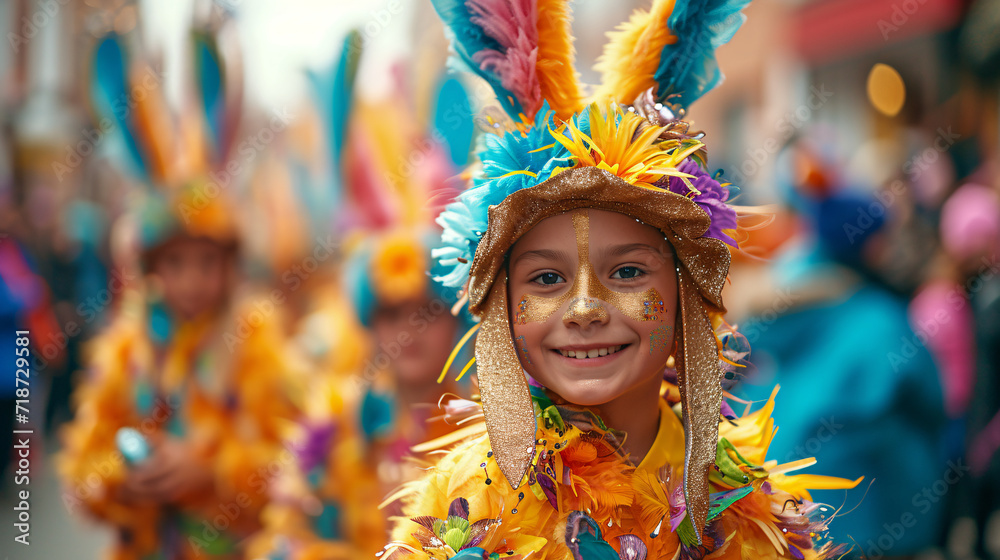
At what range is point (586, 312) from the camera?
1.54 meters

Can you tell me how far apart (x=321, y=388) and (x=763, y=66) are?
7011 mm

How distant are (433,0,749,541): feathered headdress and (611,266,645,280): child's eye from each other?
0.10 metres

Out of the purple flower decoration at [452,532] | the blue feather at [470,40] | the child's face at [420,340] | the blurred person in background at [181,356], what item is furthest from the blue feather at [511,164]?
the blurred person in background at [181,356]

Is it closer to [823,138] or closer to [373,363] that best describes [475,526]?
[373,363]

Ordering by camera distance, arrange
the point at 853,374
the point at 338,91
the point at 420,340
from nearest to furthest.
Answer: the point at 420,340 < the point at 853,374 < the point at 338,91

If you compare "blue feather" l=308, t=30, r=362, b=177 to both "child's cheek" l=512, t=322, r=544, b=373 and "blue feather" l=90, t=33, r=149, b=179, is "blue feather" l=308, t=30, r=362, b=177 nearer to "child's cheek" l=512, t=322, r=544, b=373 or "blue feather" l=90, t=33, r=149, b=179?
"blue feather" l=90, t=33, r=149, b=179

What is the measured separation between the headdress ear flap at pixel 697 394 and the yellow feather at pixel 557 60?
1.52ft

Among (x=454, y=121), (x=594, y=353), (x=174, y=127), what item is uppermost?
(x=174, y=127)

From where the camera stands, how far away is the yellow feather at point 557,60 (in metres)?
1.76

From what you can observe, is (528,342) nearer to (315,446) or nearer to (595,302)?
(595,302)

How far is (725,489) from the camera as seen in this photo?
1.70 metres

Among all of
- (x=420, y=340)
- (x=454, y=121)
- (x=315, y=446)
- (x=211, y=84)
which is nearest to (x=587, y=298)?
(x=420, y=340)

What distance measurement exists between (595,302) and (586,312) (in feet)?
0.11

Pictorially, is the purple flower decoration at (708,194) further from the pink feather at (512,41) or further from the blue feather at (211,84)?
the blue feather at (211,84)
